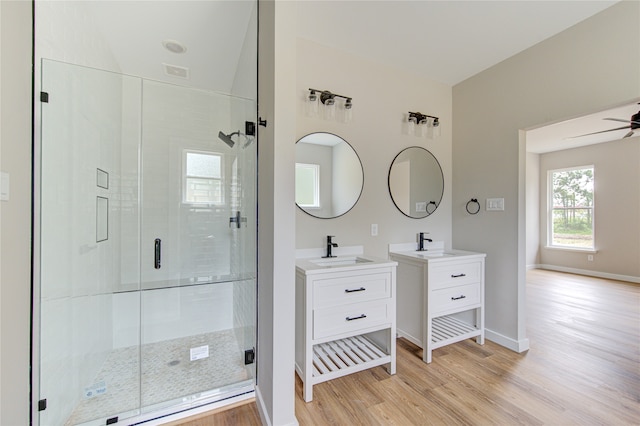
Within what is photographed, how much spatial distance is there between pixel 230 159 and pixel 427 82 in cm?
219

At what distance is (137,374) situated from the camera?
75.1 inches

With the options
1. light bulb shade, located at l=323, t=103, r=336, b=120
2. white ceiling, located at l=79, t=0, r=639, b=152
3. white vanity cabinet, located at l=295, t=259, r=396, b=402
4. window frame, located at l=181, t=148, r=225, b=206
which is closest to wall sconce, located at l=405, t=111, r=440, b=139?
white ceiling, located at l=79, t=0, r=639, b=152

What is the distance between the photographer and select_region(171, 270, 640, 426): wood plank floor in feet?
5.06

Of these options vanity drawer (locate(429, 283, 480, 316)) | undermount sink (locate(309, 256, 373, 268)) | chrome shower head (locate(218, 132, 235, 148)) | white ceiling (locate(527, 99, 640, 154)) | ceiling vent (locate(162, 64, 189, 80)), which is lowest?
vanity drawer (locate(429, 283, 480, 316))

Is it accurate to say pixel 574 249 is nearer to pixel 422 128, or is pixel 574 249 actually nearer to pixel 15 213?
pixel 422 128

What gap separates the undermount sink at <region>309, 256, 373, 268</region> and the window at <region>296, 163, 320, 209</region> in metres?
0.45

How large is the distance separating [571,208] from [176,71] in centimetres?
740

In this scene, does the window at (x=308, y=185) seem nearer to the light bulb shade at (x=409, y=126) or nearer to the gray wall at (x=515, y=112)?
the light bulb shade at (x=409, y=126)

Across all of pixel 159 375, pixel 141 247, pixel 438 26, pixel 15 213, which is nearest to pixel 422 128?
pixel 438 26

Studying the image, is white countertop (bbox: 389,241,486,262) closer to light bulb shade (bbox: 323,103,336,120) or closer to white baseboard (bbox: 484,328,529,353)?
white baseboard (bbox: 484,328,529,353)

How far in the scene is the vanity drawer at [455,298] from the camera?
2.17 meters

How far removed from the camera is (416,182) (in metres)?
2.71

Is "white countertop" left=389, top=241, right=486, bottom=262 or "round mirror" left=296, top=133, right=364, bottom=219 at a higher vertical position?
"round mirror" left=296, top=133, right=364, bottom=219

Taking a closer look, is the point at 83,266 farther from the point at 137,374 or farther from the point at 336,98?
the point at 336,98
